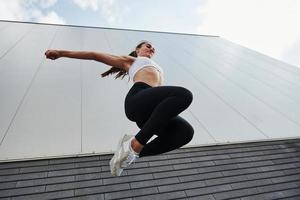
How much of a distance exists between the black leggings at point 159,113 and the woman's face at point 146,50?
357 millimetres

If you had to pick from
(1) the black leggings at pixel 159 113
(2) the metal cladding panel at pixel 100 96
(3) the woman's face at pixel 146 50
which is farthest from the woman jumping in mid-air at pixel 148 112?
(2) the metal cladding panel at pixel 100 96

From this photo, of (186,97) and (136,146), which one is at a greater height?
(186,97)

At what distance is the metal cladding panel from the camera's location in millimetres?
2655

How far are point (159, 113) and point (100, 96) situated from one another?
85.9 inches

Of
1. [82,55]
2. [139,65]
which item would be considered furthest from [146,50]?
[82,55]

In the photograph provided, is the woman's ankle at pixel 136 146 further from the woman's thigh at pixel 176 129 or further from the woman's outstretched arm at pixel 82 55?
the woman's outstretched arm at pixel 82 55

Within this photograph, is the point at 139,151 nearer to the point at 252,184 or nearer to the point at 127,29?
the point at 252,184

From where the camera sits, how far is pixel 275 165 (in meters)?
2.95

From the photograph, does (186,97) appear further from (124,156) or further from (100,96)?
(100,96)

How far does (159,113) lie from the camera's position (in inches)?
53.6

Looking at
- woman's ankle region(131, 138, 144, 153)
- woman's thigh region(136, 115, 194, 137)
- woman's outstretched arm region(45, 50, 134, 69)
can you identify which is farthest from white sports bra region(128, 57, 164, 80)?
woman's ankle region(131, 138, 144, 153)

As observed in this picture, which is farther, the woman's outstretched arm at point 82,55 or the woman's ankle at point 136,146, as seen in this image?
the woman's outstretched arm at point 82,55

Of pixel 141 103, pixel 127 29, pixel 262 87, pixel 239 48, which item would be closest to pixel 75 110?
pixel 141 103

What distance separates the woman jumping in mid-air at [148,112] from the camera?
53.8 inches
